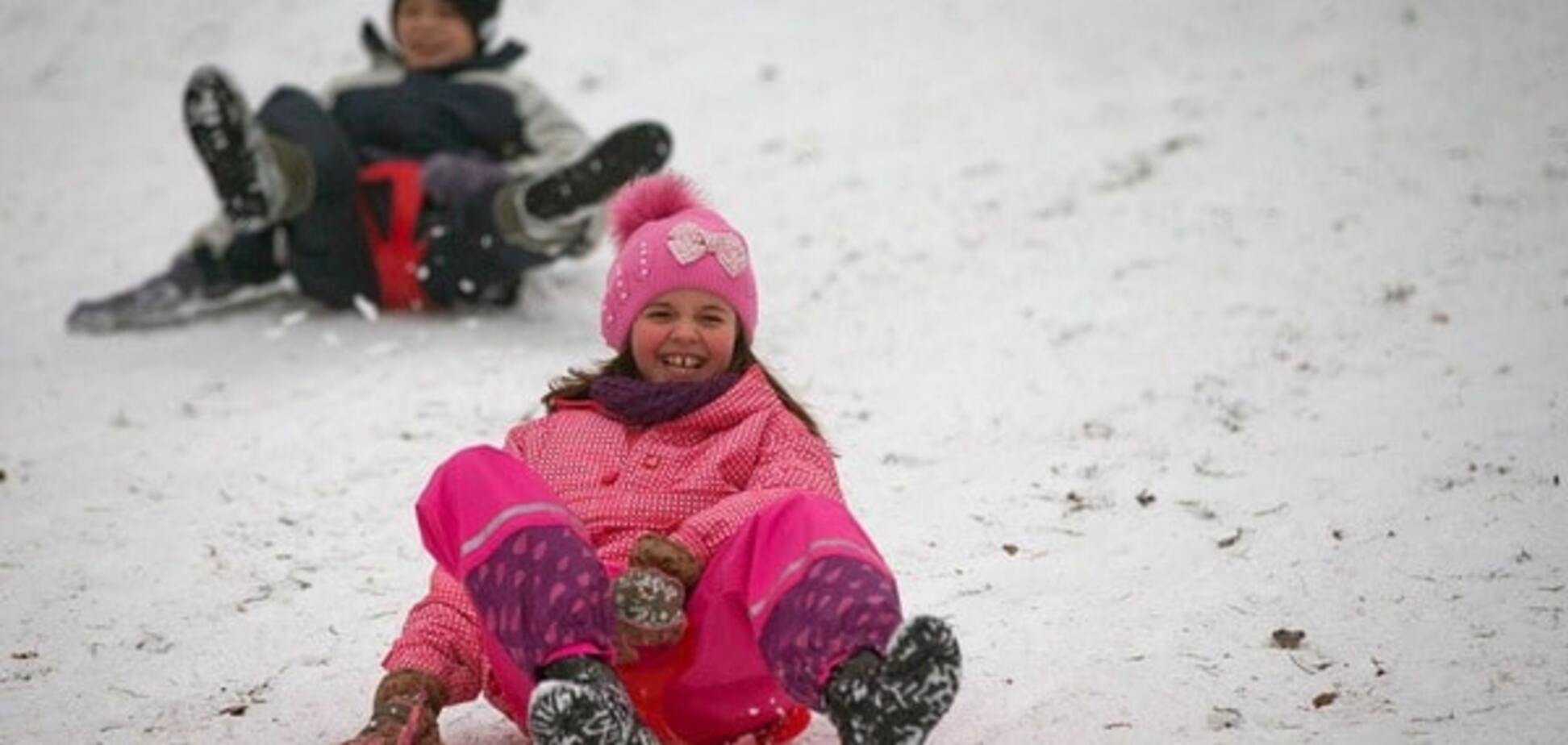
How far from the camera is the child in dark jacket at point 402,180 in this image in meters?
5.66

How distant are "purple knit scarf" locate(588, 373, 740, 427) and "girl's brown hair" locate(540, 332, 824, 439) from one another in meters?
0.10

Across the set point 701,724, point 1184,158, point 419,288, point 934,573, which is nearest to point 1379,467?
point 934,573

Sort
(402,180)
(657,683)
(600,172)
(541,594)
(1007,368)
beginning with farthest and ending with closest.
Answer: (402,180), (600,172), (1007,368), (657,683), (541,594)

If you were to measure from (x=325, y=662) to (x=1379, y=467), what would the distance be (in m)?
2.58

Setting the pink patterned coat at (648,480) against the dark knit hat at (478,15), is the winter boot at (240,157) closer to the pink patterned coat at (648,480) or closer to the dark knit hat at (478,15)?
the dark knit hat at (478,15)

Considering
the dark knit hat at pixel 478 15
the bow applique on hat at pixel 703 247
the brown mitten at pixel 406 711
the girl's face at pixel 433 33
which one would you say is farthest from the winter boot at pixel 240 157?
the brown mitten at pixel 406 711

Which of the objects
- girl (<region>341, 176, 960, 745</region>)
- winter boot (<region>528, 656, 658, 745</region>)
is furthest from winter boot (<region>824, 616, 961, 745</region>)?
winter boot (<region>528, 656, 658, 745</region>)

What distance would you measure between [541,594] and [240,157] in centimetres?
364

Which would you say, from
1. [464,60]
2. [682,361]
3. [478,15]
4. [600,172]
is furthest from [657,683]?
[478,15]

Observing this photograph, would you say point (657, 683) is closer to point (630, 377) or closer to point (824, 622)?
point (824, 622)

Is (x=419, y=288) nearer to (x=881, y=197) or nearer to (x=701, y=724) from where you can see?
(x=881, y=197)

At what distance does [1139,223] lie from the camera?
6398mm

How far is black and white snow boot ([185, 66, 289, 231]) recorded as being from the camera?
5.64 metres

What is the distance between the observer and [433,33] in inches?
251
